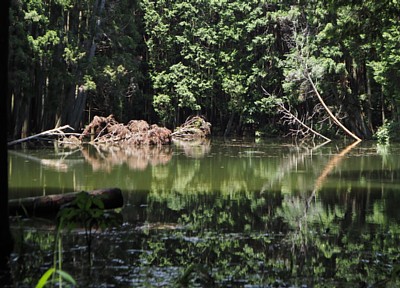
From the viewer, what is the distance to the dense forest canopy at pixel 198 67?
1234 inches

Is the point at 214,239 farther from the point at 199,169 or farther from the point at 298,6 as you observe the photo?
the point at 298,6

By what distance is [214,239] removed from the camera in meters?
7.68

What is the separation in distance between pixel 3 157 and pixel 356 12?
9.55m

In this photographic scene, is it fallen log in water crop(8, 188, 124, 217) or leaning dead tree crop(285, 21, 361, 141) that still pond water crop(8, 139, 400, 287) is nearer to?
fallen log in water crop(8, 188, 124, 217)

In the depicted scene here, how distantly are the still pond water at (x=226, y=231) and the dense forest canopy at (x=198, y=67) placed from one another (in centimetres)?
1363

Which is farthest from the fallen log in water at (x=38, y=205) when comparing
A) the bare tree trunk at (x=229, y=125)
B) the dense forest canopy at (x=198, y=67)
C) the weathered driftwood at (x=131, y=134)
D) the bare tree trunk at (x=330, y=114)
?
the bare tree trunk at (x=229, y=125)

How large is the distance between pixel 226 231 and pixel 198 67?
38027 millimetres

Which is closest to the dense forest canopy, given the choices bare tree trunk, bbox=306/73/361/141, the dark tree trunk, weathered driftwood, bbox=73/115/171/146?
bare tree trunk, bbox=306/73/361/141

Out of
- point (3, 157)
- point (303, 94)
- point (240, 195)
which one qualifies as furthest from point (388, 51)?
point (3, 157)

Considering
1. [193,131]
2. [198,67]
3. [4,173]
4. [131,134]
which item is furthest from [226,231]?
[198,67]

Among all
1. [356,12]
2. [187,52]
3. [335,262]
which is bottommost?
[335,262]

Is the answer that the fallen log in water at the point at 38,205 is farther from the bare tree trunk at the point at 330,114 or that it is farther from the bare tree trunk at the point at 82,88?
the bare tree trunk at the point at 330,114

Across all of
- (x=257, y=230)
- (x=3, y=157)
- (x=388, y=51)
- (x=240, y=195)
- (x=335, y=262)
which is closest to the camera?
(x=3, y=157)

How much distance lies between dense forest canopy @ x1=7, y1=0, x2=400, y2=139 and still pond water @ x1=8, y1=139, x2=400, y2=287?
1363 cm
